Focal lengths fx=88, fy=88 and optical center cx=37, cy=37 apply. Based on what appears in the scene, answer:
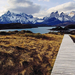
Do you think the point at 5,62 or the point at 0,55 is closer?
the point at 5,62

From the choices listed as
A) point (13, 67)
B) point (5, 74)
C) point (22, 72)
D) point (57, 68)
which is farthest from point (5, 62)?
point (57, 68)

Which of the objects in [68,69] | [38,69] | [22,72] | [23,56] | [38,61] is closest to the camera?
[68,69]

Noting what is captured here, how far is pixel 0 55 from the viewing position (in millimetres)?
6426

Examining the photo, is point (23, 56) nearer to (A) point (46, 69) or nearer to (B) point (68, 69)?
(A) point (46, 69)

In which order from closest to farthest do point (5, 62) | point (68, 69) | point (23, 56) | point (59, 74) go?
1. point (59, 74)
2. point (68, 69)
3. point (5, 62)
4. point (23, 56)

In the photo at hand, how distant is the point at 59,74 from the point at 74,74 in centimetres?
71

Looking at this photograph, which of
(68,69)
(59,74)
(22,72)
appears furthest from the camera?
(22,72)

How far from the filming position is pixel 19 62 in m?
5.89

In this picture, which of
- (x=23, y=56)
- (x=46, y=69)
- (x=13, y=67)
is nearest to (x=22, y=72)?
(x=13, y=67)

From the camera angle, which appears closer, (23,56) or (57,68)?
(57,68)

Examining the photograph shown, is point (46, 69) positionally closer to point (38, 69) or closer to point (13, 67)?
point (38, 69)

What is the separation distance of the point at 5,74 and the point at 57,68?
110 inches

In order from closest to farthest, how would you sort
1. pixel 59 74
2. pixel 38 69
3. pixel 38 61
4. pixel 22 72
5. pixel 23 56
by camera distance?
1. pixel 59 74
2. pixel 22 72
3. pixel 38 69
4. pixel 38 61
5. pixel 23 56

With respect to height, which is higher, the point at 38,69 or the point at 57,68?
the point at 57,68
